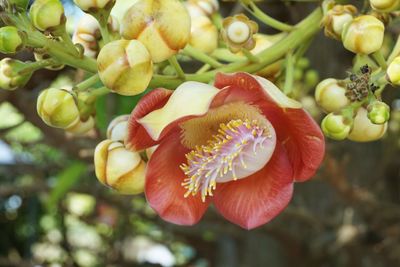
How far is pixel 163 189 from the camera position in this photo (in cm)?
76

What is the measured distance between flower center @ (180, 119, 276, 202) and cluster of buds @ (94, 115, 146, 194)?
52mm

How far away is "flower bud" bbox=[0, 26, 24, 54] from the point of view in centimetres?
63

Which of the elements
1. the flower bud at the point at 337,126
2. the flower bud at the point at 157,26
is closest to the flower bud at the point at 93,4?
the flower bud at the point at 157,26

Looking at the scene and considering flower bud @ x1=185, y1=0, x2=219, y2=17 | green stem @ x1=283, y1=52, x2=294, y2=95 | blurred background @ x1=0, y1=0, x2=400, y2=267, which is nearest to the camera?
green stem @ x1=283, y1=52, x2=294, y2=95

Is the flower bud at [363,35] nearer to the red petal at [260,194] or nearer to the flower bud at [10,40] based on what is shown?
the red petal at [260,194]

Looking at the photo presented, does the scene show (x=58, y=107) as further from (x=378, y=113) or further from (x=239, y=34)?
(x=378, y=113)

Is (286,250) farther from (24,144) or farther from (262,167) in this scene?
(262,167)

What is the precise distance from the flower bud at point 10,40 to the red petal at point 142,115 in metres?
0.12

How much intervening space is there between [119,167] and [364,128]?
23 centimetres

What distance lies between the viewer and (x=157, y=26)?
26.3 inches

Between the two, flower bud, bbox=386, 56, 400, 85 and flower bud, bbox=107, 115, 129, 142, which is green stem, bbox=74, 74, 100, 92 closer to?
flower bud, bbox=107, 115, 129, 142

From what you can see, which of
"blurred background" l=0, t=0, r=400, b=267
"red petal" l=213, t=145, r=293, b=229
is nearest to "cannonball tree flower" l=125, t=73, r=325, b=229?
"red petal" l=213, t=145, r=293, b=229

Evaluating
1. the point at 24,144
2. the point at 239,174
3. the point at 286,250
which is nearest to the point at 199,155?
the point at 239,174

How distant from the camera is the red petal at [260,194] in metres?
0.75
